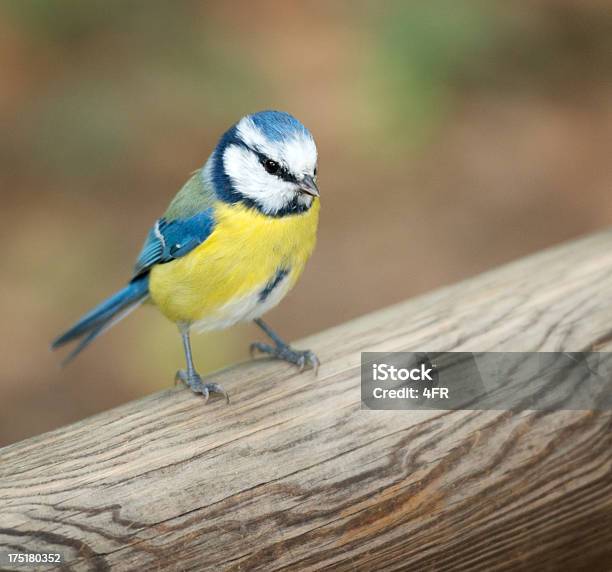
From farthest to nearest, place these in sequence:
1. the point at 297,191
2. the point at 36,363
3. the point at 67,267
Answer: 1. the point at 67,267
2. the point at 36,363
3. the point at 297,191

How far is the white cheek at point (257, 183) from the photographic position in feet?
8.47

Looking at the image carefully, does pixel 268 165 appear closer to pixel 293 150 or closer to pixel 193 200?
pixel 293 150

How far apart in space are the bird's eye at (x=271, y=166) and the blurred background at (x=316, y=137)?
1.95 metres

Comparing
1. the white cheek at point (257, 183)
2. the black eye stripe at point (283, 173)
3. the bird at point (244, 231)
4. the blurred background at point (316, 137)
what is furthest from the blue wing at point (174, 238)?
the blurred background at point (316, 137)

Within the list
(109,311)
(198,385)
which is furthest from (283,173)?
(109,311)

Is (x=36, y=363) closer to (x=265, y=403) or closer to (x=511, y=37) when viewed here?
(x=265, y=403)

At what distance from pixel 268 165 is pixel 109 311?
0.81 meters

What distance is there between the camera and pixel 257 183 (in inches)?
103

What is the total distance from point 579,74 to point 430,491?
478 cm

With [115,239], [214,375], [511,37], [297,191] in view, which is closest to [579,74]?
[511,37]

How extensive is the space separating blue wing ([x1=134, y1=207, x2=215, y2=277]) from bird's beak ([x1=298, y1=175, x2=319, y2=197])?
0.28 meters

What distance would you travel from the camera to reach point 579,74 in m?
6.07

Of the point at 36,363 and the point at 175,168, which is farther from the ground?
the point at 175,168

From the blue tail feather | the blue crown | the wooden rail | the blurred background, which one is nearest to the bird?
the blue crown
